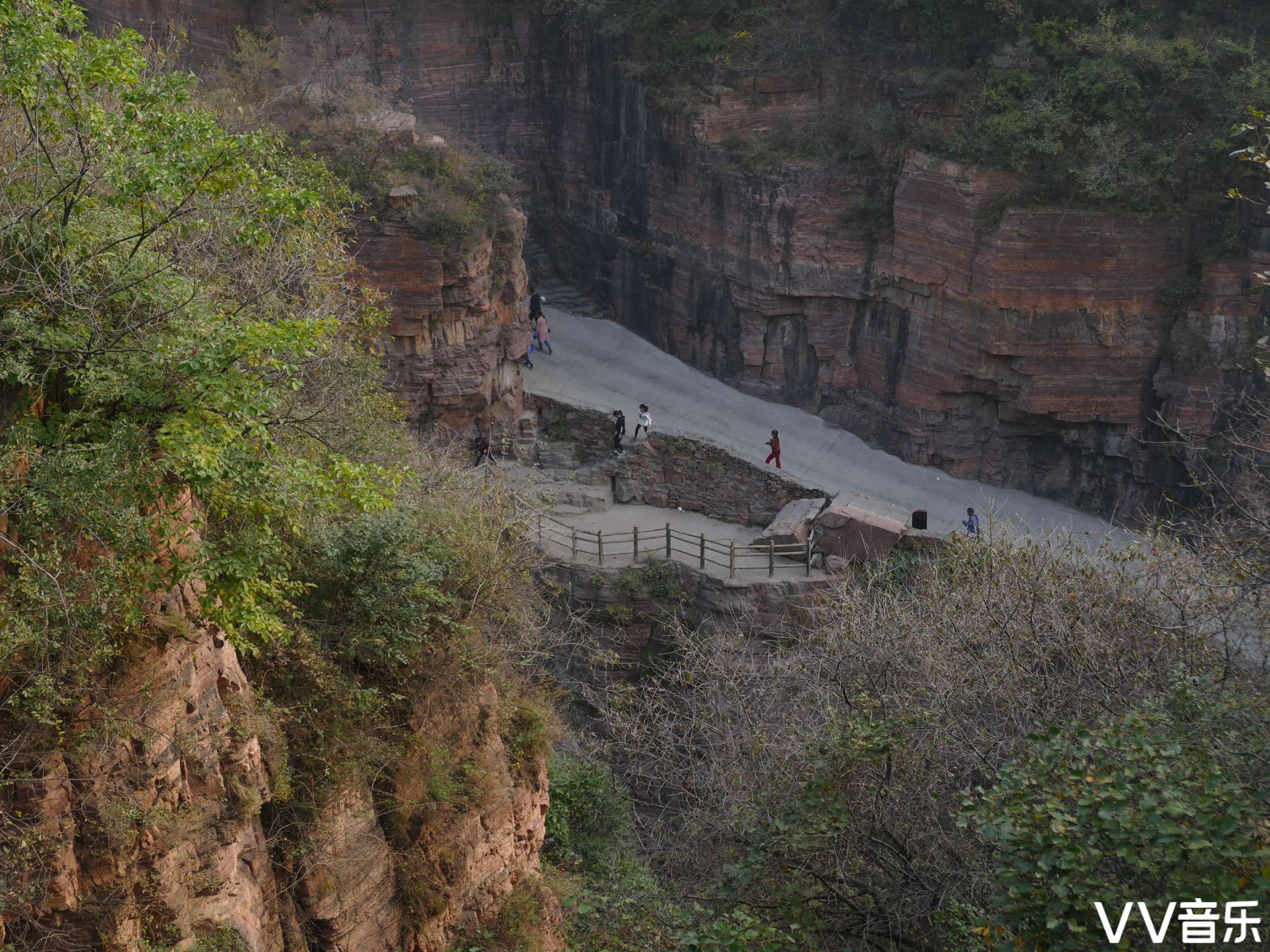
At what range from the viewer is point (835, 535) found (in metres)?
19.5

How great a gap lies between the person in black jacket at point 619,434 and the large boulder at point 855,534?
4550 mm

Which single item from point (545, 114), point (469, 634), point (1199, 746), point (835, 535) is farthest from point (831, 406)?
point (1199, 746)

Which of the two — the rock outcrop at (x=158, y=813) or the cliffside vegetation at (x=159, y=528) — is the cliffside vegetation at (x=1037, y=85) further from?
the rock outcrop at (x=158, y=813)

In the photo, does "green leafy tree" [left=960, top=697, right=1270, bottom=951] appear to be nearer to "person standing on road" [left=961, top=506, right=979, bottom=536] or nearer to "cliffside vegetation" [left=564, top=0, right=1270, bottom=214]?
"person standing on road" [left=961, top=506, right=979, bottom=536]

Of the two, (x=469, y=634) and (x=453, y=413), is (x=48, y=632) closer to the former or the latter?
(x=469, y=634)

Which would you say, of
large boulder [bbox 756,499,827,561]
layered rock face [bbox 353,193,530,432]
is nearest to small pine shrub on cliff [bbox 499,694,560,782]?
large boulder [bbox 756,499,827,561]

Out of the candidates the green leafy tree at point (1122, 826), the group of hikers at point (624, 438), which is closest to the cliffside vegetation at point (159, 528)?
the green leafy tree at point (1122, 826)

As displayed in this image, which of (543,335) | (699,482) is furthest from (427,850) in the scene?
(543,335)

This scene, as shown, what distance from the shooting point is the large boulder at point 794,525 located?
19.8 m

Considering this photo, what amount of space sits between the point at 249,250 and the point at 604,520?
1004cm

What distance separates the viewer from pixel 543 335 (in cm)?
2606

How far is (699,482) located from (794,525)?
8.58 feet

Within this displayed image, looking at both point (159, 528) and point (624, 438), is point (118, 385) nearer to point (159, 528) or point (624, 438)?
point (159, 528)

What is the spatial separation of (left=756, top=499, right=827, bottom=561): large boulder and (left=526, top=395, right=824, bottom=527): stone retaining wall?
0.62 m
